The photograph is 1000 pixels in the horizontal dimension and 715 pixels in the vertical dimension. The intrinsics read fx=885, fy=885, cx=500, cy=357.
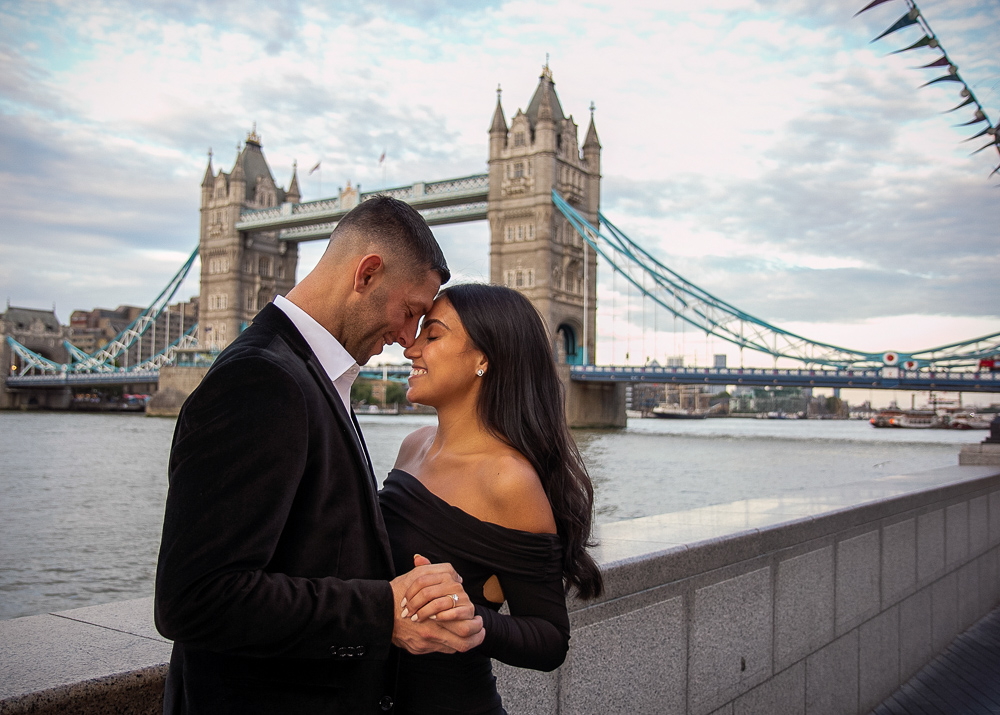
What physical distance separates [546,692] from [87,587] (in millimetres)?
6265

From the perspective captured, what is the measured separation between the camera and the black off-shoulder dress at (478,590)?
4.17ft

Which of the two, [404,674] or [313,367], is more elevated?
[313,367]

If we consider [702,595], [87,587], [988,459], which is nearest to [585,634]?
[702,595]

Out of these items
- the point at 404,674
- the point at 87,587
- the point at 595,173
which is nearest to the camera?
the point at 404,674

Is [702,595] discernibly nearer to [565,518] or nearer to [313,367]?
[565,518]

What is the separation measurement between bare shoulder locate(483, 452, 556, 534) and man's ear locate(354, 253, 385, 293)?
329 mm

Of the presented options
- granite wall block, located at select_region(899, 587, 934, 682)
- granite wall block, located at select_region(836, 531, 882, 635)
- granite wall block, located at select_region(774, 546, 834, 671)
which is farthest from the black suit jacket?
granite wall block, located at select_region(899, 587, 934, 682)

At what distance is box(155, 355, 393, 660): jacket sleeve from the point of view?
37.5 inches

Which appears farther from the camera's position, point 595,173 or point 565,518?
point 595,173

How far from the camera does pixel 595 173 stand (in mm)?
38812

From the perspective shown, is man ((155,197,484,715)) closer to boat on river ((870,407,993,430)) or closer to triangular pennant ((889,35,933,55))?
triangular pennant ((889,35,933,55))

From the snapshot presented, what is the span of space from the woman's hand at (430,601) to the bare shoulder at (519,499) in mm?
236

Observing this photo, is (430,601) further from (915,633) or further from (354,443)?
(915,633)

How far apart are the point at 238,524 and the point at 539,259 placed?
117 feet
